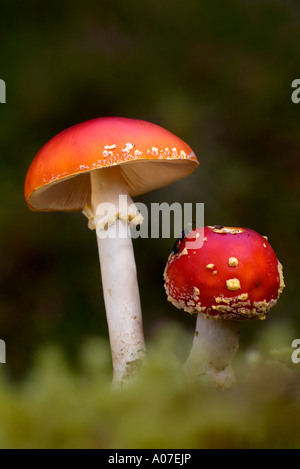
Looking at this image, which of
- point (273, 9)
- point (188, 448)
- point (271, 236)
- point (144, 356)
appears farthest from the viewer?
point (271, 236)

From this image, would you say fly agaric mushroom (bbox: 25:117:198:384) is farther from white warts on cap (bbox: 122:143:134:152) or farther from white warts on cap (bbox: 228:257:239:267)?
white warts on cap (bbox: 228:257:239:267)

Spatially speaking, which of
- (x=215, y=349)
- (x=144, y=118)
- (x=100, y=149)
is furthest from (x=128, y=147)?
(x=144, y=118)

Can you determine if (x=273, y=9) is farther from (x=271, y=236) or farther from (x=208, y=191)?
(x=271, y=236)

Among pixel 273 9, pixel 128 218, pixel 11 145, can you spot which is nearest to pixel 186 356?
pixel 128 218

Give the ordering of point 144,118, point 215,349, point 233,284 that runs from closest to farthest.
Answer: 1. point 233,284
2. point 215,349
3. point 144,118

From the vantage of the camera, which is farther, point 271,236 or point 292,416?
point 271,236

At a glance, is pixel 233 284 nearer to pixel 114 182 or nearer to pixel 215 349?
pixel 215 349
